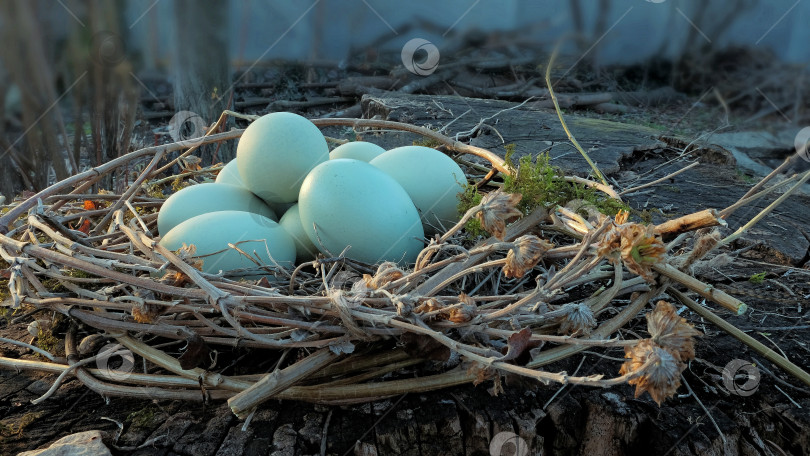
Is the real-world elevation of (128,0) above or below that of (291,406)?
above

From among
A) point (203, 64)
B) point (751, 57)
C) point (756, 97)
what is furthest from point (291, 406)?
point (203, 64)

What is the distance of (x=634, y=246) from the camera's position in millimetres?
725

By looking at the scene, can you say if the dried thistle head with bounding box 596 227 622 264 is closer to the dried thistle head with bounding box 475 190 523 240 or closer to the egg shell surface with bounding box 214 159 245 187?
the dried thistle head with bounding box 475 190 523 240

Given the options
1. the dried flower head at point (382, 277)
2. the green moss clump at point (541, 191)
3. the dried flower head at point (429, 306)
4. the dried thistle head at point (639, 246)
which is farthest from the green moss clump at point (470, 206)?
the dried thistle head at point (639, 246)

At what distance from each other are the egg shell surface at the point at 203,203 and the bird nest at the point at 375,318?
13 cm

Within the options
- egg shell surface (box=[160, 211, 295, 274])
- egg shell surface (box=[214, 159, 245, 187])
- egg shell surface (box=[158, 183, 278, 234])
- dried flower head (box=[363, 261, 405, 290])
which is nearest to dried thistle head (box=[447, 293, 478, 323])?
dried flower head (box=[363, 261, 405, 290])

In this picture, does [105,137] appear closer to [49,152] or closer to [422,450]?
[49,152]

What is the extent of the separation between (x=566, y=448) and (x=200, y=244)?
0.78 m

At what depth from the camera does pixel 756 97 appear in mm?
1021

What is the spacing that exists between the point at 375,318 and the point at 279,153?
0.68 m

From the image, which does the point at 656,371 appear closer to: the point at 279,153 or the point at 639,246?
the point at 639,246

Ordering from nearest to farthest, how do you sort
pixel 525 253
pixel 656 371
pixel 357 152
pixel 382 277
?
pixel 656 371 → pixel 525 253 → pixel 382 277 → pixel 357 152

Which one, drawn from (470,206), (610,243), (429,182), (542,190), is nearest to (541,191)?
(542,190)

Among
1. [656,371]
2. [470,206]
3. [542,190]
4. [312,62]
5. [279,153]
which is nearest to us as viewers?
[656,371]
